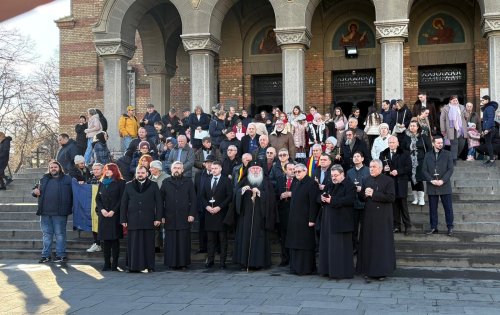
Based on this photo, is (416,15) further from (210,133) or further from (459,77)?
(210,133)

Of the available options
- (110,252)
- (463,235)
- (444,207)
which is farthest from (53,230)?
(463,235)

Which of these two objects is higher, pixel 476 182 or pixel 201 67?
pixel 201 67

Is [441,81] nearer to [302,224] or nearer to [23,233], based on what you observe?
[302,224]

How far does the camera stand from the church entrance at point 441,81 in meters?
A: 19.6

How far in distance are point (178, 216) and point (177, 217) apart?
1.0 inches

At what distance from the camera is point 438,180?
10.3m

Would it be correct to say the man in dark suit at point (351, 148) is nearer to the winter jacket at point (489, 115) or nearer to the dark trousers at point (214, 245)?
the dark trousers at point (214, 245)

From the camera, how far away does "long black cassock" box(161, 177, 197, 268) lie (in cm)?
1017

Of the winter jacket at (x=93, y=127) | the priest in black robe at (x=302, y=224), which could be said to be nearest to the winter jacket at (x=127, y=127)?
the winter jacket at (x=93, y=127)

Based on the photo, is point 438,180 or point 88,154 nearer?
point 438,180

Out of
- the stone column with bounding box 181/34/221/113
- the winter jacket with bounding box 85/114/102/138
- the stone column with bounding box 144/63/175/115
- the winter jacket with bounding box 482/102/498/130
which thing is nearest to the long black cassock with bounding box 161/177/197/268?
the winter jacket with bounding box 85/114/102/138

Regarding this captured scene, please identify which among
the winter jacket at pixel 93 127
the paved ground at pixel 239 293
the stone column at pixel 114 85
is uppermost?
the stone column at pixel 114 85

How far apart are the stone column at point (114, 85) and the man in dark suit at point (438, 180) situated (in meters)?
10.6

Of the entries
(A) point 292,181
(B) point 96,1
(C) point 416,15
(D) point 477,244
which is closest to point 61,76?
(B) point 96,1
